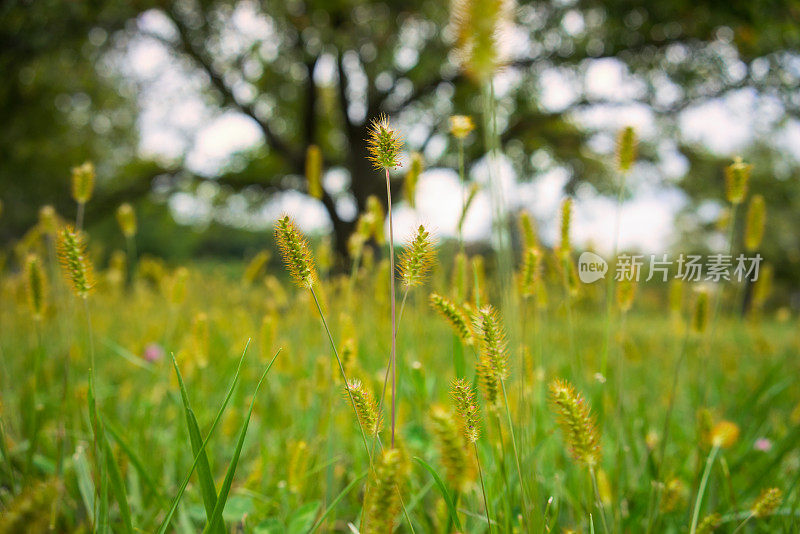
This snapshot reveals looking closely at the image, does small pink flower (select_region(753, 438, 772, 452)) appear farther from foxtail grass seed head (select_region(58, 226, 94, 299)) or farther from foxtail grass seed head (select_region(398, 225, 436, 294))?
foxtail grass seed head (select_region(58, 226, 94, 299))

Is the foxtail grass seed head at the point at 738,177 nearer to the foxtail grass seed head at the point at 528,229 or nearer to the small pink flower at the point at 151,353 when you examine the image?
the foxtail grass seed head at the point at 528,229

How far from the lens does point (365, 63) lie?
8227 mm

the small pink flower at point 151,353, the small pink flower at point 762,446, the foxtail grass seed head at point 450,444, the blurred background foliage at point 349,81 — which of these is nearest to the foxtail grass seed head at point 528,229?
the foxtail grass seed head at point 450,444

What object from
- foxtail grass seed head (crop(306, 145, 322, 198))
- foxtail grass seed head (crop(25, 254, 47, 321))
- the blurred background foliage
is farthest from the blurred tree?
foxtail grass seed head (crop(25, 254, 47, 321))

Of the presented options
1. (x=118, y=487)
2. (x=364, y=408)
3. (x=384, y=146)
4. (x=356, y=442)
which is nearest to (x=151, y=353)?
(x=356, y=442)

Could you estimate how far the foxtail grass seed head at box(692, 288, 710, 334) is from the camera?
111 cm

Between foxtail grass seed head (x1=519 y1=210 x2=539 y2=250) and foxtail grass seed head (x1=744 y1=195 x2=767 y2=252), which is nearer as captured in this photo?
foxtail grass seed head (x1=519 y1=210 x2=539 y2=250)

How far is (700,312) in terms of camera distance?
112cm

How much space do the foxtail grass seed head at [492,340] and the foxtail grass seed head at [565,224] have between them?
45 centimetres

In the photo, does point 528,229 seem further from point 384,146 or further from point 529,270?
point 384,146

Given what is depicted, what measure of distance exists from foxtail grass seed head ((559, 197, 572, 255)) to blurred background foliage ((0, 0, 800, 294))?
464 centimetres

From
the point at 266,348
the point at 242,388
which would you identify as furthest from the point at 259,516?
the point at 242,388

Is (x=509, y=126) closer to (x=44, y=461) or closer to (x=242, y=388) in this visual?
(x=242, y=388)

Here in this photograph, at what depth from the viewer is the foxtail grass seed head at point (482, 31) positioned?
62 centimetres
